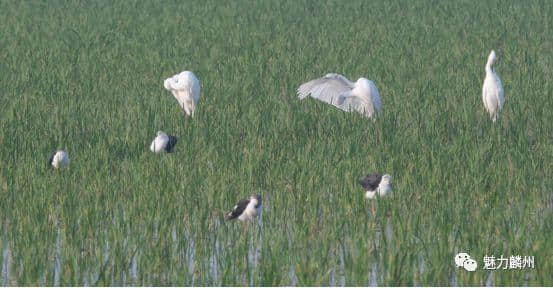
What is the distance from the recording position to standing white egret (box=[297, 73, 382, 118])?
12.1 meters

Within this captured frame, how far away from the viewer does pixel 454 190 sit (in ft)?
29.3

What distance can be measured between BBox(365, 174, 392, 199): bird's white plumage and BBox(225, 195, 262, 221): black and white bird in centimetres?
100

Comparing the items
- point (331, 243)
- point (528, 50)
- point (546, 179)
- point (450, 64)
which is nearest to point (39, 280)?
point (331, 243)

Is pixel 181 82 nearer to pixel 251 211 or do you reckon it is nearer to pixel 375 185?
pixel 375 185

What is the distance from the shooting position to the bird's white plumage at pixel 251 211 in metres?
7.93

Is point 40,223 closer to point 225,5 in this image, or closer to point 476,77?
point 476,77

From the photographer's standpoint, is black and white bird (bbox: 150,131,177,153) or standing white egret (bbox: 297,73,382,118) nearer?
black and white bird (bbox: 150,131,177,153)

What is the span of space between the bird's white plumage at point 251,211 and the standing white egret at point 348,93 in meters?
4.29

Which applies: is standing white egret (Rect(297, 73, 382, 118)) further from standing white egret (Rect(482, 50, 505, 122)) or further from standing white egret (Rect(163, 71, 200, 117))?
standing white egret (Rect(163, 71, 200, 117))

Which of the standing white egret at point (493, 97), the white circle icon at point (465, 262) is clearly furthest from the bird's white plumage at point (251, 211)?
the standing white egret at point (493, 97)

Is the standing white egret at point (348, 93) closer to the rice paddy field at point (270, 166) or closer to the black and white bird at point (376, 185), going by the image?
the rice paddy field at point (270, 166)

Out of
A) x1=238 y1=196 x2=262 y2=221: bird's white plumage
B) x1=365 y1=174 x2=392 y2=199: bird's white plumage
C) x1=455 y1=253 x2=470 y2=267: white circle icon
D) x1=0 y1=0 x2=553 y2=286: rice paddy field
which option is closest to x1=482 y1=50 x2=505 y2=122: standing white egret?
x1=0 y1=0 x2=553 y2=286: rice paddy field

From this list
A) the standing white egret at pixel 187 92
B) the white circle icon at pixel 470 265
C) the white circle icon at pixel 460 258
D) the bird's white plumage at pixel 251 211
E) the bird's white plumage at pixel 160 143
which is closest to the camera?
the white circle icon at pixel 470 265

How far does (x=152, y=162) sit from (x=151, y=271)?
3.15 metres
